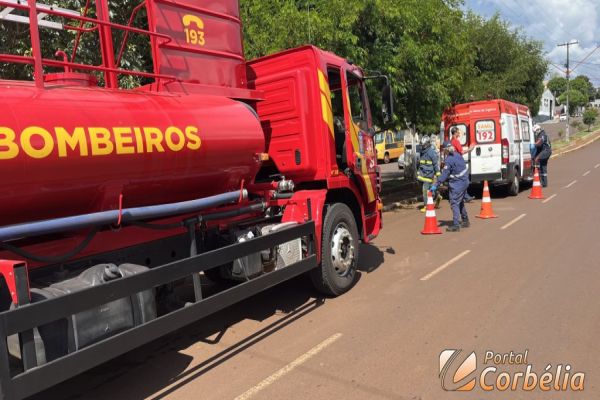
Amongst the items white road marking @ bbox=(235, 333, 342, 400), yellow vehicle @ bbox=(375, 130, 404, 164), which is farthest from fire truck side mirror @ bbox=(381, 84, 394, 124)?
yellow vehicle @ bbox=(375, 130, 404, 164)

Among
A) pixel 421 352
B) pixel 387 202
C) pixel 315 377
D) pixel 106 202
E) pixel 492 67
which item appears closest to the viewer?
pixel 106 202

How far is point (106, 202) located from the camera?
11.7 feet

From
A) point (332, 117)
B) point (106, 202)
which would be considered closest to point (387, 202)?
point (332, 117)

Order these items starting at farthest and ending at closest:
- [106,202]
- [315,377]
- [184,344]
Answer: [184,344]
[315,377]
[106,202]

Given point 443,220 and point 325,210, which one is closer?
point 325,210

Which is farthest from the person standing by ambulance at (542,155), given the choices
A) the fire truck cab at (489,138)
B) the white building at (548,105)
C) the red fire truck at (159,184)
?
the white building at (548,105)

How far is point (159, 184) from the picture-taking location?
386cm

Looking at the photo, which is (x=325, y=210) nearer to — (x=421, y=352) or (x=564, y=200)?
(x=421, y=352)

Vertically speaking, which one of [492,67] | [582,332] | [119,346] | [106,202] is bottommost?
[582,332]

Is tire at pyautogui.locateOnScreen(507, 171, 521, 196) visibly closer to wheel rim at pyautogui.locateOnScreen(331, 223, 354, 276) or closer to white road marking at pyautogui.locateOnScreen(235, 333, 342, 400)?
wheel rim at pyautogui.locateOnScreen(331, 223, 354, 276)

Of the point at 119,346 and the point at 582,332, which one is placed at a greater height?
the point at 119,346

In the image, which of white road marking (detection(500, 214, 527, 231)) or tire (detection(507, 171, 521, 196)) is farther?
tire (detection(507, 171, 521, 196))

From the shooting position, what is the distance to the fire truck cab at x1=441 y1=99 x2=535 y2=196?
13859 mm

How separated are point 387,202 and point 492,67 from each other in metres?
11.5
